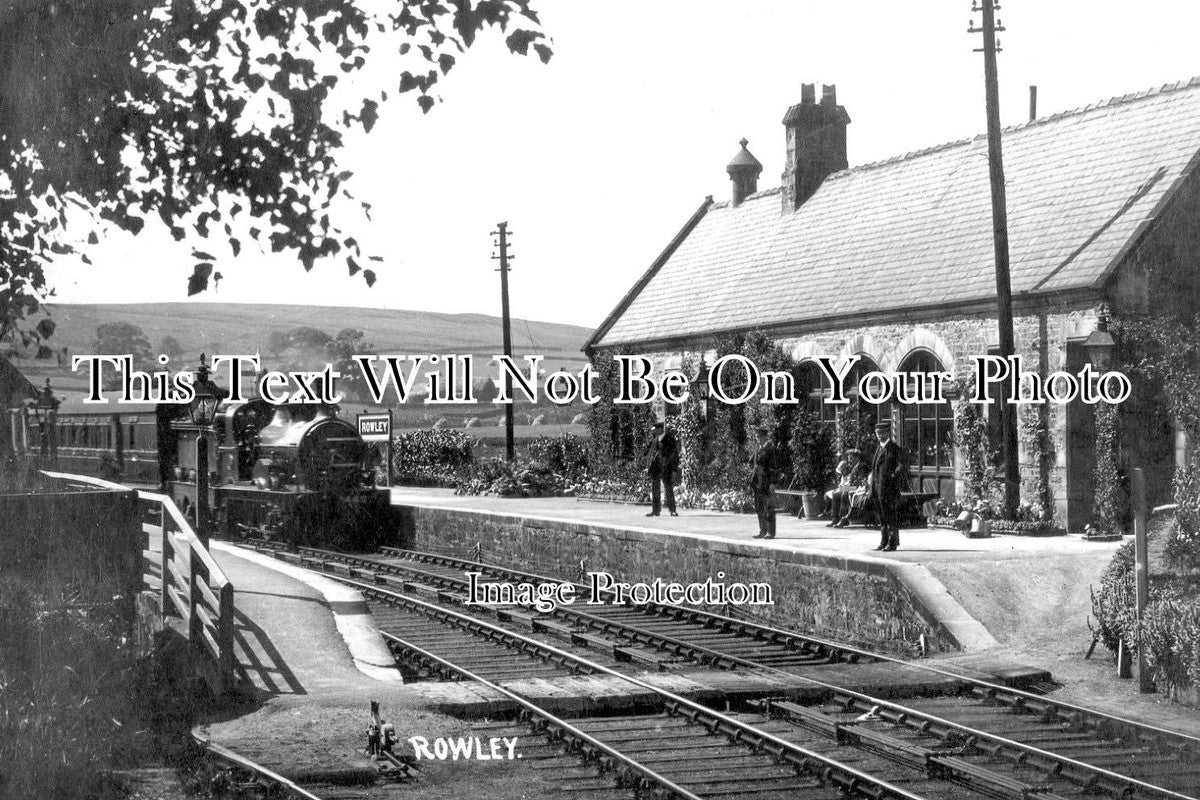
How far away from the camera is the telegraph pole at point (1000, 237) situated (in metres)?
19.3

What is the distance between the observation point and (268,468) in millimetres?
25359

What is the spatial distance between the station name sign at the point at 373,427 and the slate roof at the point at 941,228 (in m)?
6.45

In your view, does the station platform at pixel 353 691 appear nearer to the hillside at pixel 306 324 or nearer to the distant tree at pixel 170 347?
the distant tree at pixel 170 347

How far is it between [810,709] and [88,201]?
250 inches

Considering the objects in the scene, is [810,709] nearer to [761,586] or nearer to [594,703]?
[594,703]

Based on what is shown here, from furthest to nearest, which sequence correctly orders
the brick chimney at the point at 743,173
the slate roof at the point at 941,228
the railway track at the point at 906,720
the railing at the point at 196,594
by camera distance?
the brick chimney at the point at 743,173
the slate roof at the point at 941,228
the railing at the point at 196,594
the railway track at the point at 906,720

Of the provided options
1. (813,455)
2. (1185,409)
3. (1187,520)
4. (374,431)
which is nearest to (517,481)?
(374,431)

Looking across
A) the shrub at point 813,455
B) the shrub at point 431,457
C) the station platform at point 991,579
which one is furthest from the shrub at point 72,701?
the shrub at point 431,457

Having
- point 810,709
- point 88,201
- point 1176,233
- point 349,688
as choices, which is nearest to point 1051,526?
point 1176,233

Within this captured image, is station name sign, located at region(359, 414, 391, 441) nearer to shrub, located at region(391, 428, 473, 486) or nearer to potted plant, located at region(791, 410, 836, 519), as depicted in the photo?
potted plant, located at region(791, 410, 836, 519)

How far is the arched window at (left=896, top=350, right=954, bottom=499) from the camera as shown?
21.5 meters

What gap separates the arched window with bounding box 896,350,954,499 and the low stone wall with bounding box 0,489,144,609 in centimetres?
1287

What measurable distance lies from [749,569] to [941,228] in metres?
9.53

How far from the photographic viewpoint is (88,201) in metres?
8.74
